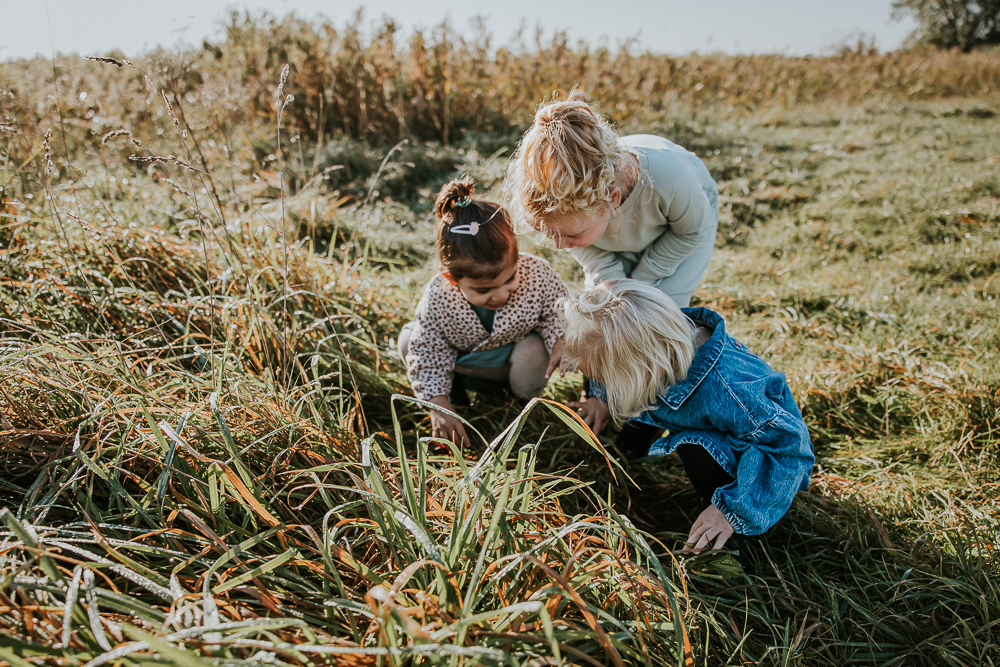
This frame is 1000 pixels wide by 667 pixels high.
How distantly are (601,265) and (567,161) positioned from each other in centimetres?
73

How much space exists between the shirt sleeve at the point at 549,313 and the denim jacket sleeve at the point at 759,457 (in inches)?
29.1

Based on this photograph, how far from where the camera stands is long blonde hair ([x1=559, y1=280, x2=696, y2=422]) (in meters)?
1.51

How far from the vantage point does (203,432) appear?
138 cm

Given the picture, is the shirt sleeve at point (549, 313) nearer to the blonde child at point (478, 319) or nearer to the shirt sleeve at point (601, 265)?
the blonde child at point (478, 319)

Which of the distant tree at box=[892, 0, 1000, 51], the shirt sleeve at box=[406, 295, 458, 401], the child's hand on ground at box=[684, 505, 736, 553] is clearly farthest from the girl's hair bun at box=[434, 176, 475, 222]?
the distant tree at box=[892, 0, 1000, 51]

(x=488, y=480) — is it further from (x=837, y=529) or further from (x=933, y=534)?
(x=933, y=534)

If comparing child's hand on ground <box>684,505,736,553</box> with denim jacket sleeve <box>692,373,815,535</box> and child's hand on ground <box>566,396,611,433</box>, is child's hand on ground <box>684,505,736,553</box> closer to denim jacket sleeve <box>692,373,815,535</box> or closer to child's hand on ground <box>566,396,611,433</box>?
denim jacket sleeve <box>692,373,815,535</box>

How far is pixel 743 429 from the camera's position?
156cm

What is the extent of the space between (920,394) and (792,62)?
10.4 metres

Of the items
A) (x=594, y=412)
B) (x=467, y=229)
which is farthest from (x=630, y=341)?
(x=467, y=229)

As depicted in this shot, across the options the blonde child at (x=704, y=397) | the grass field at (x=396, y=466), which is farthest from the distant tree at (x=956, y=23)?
the blonde child at (x=704, y=397)

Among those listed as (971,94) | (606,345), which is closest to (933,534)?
(606,345)

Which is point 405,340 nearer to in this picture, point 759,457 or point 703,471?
point 703,471

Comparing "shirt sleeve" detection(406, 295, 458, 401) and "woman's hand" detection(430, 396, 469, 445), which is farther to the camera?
"shirt sleeve" detection(406, 295, 458, 401)
